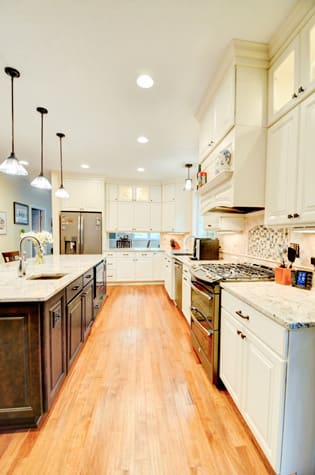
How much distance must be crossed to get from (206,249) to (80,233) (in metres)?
3.20

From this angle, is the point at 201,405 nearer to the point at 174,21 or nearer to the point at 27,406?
the point at 27,406

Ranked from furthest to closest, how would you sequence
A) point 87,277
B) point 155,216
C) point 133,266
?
point 155,216
point 133,266
point 87,277

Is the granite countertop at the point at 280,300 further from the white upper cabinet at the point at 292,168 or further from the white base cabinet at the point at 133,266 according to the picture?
the white base cabinet at the point at 133,266

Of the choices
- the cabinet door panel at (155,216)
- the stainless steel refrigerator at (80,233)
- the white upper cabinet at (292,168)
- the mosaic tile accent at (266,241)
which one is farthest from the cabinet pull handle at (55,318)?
the cabinet door panel at (155,216)

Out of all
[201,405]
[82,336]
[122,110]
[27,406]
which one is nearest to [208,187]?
[122,110]

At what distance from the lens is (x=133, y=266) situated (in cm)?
533

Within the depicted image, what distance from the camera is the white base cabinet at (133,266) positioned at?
5.27 meters

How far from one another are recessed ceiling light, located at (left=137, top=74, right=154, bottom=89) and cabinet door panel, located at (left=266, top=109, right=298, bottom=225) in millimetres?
1194

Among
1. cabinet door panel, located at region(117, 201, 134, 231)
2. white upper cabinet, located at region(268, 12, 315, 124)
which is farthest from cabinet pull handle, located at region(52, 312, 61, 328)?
cabinet door panel, located at region(117, 201, 134, 231)

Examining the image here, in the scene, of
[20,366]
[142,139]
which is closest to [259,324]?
[20,366]

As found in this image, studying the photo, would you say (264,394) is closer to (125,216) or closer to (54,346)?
(54,346)

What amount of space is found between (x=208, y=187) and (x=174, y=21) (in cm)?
139

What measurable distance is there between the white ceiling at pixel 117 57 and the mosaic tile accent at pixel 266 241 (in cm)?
158

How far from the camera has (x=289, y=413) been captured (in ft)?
3.43
